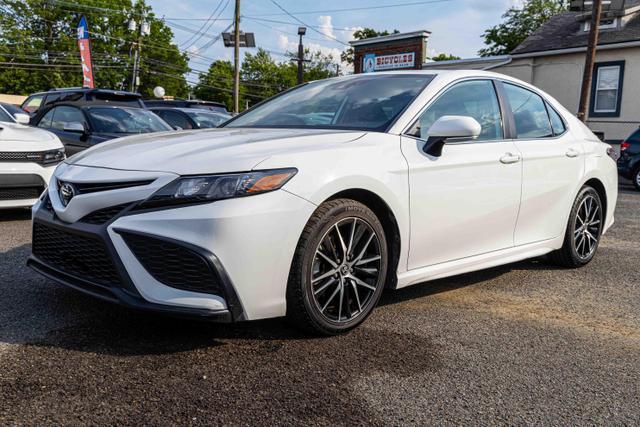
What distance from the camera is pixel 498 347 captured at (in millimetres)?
3186

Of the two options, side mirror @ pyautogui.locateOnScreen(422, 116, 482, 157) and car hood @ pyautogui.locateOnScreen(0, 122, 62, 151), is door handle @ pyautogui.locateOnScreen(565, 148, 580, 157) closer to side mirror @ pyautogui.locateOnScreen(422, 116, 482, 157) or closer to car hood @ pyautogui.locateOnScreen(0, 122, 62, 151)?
side mirror @ pyautogui.locateOnScreen(422, 116, 482, 157)

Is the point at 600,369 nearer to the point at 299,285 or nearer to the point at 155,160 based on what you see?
A: the point at 299,285

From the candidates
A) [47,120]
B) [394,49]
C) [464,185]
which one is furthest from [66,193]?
[394,49]

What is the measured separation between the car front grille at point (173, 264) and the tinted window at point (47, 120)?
24.1 ft

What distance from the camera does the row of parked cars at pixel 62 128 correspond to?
623 cm

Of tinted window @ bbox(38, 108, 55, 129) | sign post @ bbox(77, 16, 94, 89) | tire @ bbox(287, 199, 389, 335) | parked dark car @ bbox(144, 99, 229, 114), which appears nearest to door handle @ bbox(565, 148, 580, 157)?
tire @ bbox(287, 199, 389, 335)

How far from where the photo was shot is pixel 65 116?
8.88 metres

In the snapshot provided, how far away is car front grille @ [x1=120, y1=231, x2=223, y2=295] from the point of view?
2724 mm

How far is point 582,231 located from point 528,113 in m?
1.22

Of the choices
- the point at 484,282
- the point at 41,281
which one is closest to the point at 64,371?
the point at 41,281

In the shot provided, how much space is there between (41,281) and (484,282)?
3.22 metres

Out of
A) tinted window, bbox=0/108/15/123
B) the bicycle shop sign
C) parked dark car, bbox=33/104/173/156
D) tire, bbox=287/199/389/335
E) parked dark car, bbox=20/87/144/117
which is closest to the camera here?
tire, bbox=287/199/389/335

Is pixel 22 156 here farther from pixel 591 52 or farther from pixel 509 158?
pixel 591 52

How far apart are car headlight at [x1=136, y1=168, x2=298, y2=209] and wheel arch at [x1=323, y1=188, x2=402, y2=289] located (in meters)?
0.58
